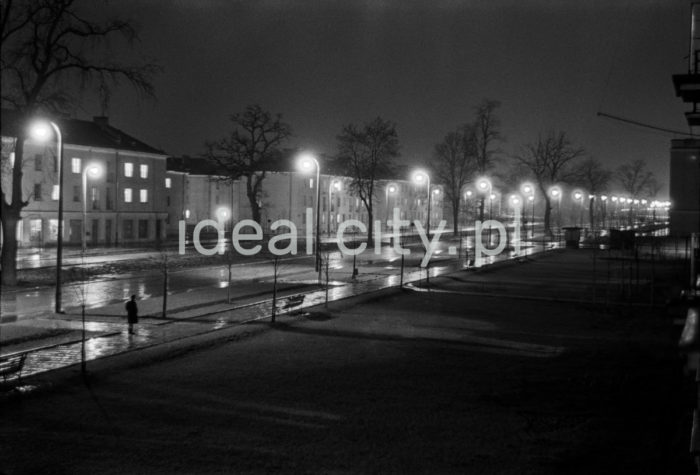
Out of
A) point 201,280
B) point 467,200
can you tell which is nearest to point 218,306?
point 201,280

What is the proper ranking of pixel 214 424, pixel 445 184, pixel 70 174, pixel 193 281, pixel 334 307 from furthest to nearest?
pixel 445 184 < pixel 70 174 < pixel 193 281 < pixel 334 307 < pixel 214 424

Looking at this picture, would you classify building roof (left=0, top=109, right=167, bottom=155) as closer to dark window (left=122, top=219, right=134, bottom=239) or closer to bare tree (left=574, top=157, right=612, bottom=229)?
dark window (left=122, top=219, right=134, bottom=239)

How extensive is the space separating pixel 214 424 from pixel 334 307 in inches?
520

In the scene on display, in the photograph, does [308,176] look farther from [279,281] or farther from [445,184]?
[279,281]

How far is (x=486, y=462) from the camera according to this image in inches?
380

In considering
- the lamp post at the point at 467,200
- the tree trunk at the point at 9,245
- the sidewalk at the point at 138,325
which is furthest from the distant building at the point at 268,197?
the sidewalk at the point at 138,325

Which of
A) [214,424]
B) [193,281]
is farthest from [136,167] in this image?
[214,424]

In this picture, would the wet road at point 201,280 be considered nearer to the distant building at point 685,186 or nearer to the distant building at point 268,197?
the distant building at point 685,186

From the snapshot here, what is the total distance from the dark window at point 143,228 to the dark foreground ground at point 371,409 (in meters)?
52.2

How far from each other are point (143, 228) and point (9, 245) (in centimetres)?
4157

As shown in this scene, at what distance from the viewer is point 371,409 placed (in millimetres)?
12141

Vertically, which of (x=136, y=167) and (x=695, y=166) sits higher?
(x=136, y=167)

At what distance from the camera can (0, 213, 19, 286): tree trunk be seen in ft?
91.3

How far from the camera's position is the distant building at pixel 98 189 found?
58062 mm
